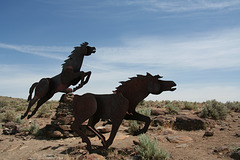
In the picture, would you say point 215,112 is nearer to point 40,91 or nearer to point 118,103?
point 118,103

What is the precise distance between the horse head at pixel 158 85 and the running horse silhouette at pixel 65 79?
2055mm

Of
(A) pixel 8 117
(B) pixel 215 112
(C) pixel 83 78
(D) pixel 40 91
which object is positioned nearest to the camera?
(C) pixel 83 78

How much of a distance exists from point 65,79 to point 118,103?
212 cm

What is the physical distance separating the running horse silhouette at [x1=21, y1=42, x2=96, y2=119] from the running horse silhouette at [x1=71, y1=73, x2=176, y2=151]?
2.48 ft

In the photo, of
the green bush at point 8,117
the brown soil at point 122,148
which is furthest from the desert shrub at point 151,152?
the green bush at point 8,117

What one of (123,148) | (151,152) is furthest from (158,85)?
(123,148)

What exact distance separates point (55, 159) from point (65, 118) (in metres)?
4.29

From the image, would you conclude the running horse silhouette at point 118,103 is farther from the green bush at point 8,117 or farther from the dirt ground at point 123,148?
the green bush at point 8,117

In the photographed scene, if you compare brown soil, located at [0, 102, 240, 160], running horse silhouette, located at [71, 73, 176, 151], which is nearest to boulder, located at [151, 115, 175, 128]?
brown soil, located at [0, 102, 240, 160]

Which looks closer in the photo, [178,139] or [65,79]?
[65,79]

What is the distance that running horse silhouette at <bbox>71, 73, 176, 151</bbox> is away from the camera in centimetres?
539

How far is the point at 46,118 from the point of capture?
46.2 ft

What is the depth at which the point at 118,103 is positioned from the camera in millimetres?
5438

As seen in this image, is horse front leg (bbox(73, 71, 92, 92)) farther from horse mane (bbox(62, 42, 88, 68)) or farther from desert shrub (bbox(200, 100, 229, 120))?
desert shrub (bbox(200, 100, 229, 120))
